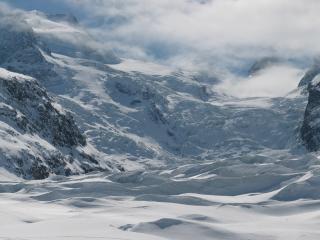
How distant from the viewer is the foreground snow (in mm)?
61438

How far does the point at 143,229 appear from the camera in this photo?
62.9m

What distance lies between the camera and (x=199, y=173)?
399 ft

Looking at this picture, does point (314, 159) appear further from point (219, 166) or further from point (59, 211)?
point (59, 211)

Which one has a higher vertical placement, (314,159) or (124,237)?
(314,159)

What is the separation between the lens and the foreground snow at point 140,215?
202 feet

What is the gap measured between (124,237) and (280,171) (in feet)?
178

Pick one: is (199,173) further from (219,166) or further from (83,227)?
(83,227)

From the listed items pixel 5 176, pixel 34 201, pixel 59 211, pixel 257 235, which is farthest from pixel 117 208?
pixel 5 176

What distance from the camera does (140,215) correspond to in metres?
74.8

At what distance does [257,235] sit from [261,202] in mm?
26475

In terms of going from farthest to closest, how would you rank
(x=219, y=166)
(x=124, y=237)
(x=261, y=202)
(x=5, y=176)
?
(x=5, y=176) < (x=219, y=166) < (x=261, y=202) < (x=124, y=237)

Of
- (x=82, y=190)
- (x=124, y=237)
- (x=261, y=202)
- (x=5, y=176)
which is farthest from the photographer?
(x=5, y=176)

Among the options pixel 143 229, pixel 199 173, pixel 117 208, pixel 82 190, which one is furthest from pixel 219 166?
pixel 143 229

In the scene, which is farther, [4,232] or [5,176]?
[5,176]
